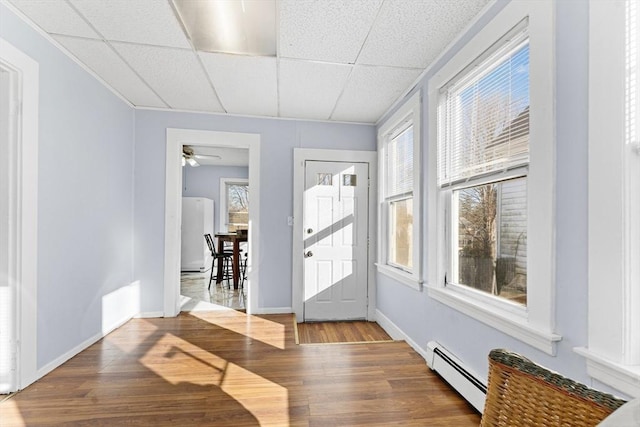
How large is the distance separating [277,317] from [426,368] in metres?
1.88

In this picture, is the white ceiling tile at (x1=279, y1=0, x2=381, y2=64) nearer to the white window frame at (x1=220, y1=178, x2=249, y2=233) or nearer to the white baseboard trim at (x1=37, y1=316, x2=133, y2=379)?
the white baseboard trim at (x1=37, y1=316, x2=133, y2=379)

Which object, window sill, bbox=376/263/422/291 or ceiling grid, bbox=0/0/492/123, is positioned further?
window sill, bbox=376/263/422/291

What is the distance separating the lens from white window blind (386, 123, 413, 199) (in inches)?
123

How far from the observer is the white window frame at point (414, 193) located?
2.72 metres

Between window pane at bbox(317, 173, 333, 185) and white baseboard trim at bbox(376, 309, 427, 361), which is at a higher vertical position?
window pane at bbox(317, 173, 333, 185)

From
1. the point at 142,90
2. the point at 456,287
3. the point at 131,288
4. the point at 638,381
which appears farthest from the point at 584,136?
the point at 131,288

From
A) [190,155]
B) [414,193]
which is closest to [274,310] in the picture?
[414,193]

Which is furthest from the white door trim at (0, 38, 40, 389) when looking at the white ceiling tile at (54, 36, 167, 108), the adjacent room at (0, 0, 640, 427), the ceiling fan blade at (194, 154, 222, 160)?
the ceiling fan blade at (194, 154, 222, 160)

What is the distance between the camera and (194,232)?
22.6ft

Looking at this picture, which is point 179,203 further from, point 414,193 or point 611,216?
point 611,216

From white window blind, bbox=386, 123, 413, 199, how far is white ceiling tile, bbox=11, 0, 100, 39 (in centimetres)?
281

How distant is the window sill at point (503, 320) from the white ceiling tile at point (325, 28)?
6.50 ft

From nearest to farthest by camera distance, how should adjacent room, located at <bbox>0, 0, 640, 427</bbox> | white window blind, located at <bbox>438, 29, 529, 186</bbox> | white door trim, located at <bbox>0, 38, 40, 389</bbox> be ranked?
adjacent room, located at <bbox>0, 0, 640, 427</bbox>, white window blind, located at <bbox>438, 29, 529, 186</bbox>, white door trim, located at <bbox>0, 38, 40, 389</bbox>

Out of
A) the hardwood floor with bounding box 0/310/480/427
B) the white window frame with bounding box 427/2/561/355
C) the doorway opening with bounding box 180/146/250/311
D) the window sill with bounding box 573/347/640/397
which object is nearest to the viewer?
the window sill with bounding box 573/347/640/397
